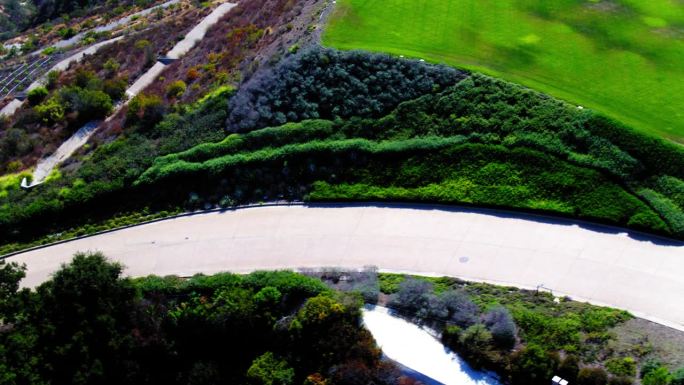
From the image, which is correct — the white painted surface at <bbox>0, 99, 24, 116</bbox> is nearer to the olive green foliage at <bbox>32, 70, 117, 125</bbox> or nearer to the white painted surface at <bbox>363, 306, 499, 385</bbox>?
the olive green foliage at <bbox>32, 70, 117, 125</bbox>

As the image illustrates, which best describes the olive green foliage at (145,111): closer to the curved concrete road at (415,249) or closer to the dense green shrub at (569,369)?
the curved concrete road at (415,249)

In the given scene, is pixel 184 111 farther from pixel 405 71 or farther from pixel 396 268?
pixel 396 268

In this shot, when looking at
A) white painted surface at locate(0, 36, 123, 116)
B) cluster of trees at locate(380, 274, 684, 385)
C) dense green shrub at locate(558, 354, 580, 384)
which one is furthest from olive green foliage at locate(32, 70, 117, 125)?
dense green shrub at locate(558, 354, 580, 384)

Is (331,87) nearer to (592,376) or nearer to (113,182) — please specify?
(113,182)

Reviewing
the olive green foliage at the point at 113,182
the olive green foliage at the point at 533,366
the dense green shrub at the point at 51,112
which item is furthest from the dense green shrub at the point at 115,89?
the olive green foliage at the point at 533,366

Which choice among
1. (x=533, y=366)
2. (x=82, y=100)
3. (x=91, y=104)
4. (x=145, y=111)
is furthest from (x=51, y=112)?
(x=533, y=366)

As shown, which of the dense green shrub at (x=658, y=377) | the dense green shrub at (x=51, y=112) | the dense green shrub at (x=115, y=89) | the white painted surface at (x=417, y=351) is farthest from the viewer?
the dense green shrub at (x=115, y=89)
